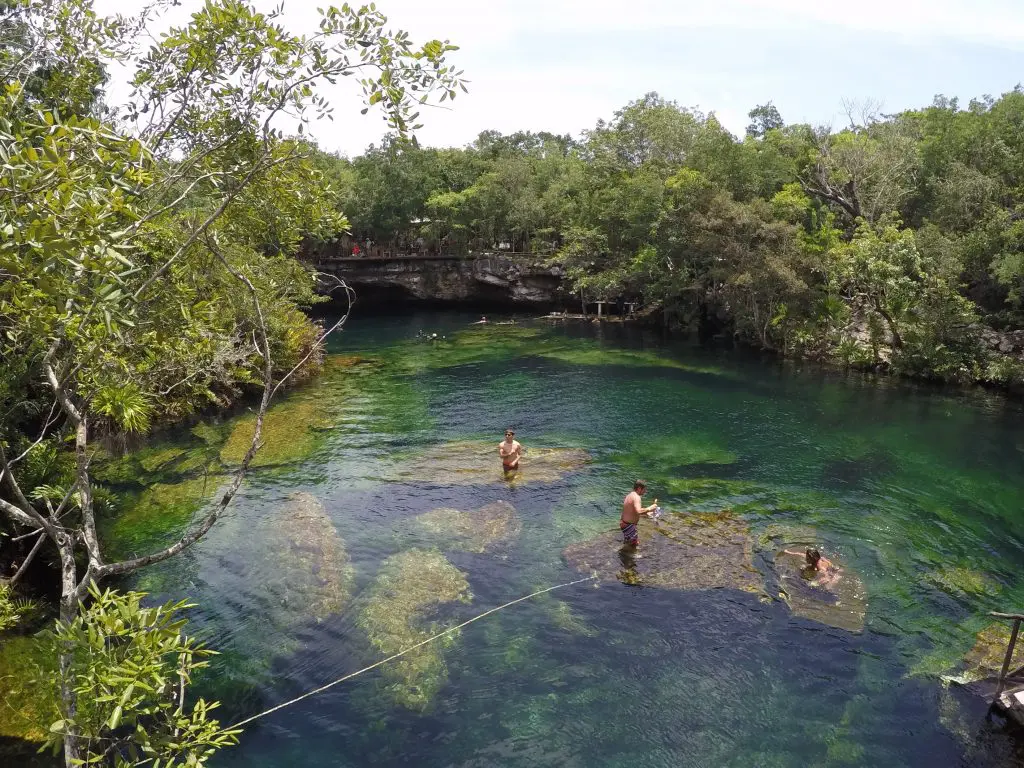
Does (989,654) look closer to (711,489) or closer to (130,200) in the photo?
(711,489)

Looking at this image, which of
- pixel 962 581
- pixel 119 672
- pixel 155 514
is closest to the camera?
pixel 119 672

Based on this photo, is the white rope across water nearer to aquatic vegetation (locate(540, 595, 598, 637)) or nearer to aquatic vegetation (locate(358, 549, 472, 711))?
aquatic vegetation (locate(358, 549, 472, 711))

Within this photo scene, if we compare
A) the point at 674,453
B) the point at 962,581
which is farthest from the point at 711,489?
the point at 962,581

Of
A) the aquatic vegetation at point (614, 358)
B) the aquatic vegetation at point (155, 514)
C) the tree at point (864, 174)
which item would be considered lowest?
the aquatic vegetation at point (155, 514)

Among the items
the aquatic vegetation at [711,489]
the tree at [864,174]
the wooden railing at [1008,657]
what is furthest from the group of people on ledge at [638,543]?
the tree at [864,174]

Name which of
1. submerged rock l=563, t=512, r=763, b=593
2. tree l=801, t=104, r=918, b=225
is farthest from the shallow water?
tree l=801, t=104, r=918, b=225

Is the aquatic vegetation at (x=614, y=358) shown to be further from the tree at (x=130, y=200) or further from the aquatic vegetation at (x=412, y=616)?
the tree at (x=130, y=200)
